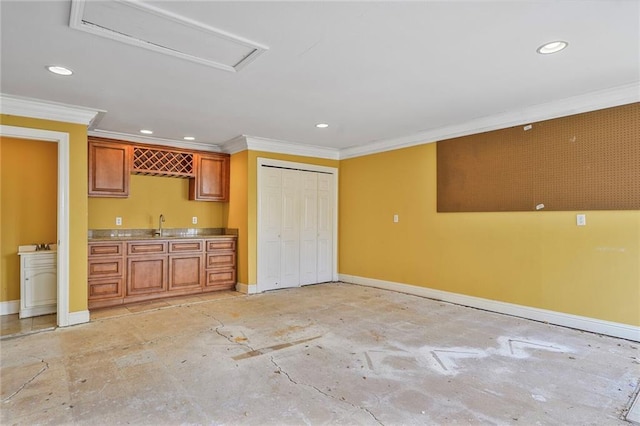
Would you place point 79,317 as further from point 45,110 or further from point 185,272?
point 45,110

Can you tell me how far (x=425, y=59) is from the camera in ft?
9.23

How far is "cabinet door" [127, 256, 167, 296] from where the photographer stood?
4848 mm

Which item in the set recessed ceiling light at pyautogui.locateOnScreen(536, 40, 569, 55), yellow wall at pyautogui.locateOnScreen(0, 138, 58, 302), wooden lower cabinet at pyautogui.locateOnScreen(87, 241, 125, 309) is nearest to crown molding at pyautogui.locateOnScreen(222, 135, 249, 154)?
wooden lower cabinet at pyautogui.locateOnScreen(87, 241, 125, 309)

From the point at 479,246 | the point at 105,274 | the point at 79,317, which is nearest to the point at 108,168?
the point at 105,274

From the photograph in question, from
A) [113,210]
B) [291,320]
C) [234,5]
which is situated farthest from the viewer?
[113,210]

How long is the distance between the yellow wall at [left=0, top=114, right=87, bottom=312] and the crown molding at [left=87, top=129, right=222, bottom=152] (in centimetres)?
99

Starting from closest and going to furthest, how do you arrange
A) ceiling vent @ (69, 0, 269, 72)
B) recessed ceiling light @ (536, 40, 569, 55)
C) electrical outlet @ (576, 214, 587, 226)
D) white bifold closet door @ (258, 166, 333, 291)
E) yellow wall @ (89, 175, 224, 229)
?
ceiling vent @ (69, 0, 269, 72), recessed ceiling light @ (536, 40, 569, 55), electrical outlet @ (576, 214, 587, 226), yellow wall @ (89, 175, 224, 229), white bifold closet door @ (258, 166, 333, 291)

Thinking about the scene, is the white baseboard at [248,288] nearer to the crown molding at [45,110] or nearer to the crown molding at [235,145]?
the crown molding at [235,145]

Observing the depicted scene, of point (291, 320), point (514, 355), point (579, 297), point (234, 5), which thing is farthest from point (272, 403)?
point (579, 297)

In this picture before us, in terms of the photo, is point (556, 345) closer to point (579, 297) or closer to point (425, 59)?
point (579, 297)

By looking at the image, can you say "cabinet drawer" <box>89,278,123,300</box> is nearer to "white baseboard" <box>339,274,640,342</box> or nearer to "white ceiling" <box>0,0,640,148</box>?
"white ceiling" <box>0,0,640,148</box>

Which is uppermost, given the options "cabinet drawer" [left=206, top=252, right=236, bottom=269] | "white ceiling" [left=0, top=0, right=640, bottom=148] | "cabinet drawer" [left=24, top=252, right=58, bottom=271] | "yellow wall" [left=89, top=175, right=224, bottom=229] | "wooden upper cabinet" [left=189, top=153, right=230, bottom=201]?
A: "white ceiling" [left=0, top=0, right=640, bottom=148]

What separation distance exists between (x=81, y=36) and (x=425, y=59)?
2.54 meters

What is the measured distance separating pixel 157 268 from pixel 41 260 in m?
1.34
